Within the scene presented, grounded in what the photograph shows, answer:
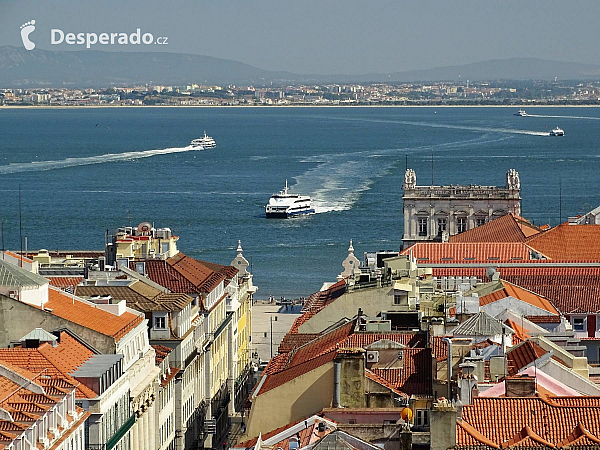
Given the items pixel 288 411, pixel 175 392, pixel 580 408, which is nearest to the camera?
pixel 580 408

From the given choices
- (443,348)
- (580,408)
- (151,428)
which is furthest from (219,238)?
(580,408)

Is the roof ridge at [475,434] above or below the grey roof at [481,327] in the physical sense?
above

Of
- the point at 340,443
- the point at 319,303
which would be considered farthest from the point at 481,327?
the point at 319,303

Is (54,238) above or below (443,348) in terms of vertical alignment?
below

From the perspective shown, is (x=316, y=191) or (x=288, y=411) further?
(x=316, y=191)

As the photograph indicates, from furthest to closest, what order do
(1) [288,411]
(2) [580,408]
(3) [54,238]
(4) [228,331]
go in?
(3) [54,238] → (4) [228,331] → (1) [288,411] → (2) [580,408]

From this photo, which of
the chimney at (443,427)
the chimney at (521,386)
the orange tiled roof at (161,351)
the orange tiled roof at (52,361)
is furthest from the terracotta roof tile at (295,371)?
the orange tiled roof at (161,351)

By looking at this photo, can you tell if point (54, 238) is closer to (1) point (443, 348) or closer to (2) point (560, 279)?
(2) point (560, 279)

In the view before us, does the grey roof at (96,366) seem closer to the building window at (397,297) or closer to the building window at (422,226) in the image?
the building window at (397,297)
